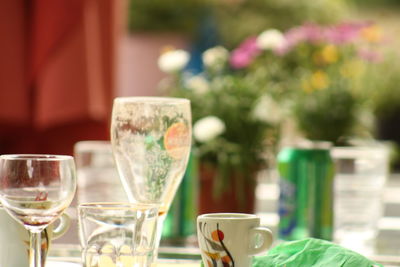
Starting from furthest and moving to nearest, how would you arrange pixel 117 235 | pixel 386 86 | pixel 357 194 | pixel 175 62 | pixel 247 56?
pixel 386 86 < pixel 247 56 < pixel 175 62 < pixel 357 194 < pixel 117 235

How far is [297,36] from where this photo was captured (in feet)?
6.00

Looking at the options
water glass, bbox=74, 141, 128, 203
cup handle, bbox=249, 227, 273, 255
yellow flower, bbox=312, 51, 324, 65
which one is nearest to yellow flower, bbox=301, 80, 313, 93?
yellow flower, bbox=312, 51, 324, 65

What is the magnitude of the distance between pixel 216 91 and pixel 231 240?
80 cm

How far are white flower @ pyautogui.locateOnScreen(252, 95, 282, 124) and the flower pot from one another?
0.12m

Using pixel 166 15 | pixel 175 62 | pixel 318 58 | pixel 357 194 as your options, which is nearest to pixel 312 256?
pixel 357 194

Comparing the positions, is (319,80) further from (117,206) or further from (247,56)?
(117,206)

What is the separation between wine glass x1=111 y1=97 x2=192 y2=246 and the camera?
85cm

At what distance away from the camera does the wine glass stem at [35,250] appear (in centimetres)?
72

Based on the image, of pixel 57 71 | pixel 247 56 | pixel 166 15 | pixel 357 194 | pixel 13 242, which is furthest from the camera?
pixel 166 15

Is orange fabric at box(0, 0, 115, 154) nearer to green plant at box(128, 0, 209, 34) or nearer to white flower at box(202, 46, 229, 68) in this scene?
white flower at box(202, 46, 229, 68)

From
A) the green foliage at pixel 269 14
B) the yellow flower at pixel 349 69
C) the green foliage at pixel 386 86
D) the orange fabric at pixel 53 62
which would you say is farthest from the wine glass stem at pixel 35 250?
the green foliage at pixel 269 14

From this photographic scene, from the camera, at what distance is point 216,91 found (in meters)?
1.50

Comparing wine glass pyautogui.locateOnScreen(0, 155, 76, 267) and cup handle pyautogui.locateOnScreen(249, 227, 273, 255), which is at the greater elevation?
wine glass pyautogui.locateOnScreen(0, 155, 76, 267)

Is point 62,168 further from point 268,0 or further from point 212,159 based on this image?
point 268,0
